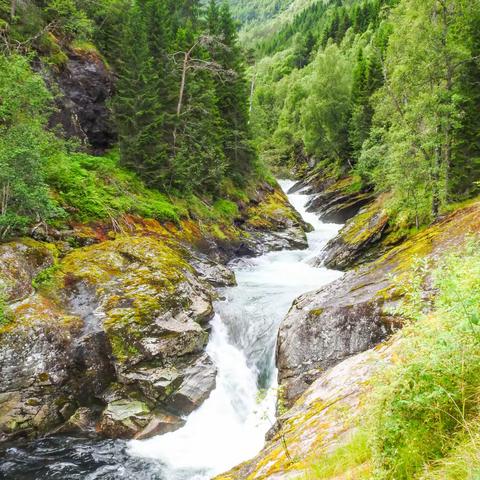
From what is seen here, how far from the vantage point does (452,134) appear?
17078 millimetres

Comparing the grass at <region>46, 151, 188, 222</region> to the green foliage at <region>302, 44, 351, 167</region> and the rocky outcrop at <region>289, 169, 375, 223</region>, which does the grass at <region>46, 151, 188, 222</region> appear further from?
the green foliage at <region>302, 44, 351, 167</region>

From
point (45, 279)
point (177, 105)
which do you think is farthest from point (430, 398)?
point (177, 105)

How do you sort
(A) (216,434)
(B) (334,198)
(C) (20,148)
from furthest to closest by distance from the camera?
(B) (334,198) → (C) (20,148) → (A) (216,434)

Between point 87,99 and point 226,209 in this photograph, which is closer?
point 87,99

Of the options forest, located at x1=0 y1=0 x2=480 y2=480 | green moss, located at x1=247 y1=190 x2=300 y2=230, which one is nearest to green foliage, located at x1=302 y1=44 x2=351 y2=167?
green moss, located at x1=247 y1=190 x2=300 y2=230

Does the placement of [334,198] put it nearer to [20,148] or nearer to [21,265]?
[20,148]

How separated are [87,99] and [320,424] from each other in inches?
929

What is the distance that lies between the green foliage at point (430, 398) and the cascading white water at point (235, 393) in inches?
92.8

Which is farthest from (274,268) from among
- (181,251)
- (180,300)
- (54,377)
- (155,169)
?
(54,377)

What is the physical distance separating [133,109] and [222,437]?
58.7ft

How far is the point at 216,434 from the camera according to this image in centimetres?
1069

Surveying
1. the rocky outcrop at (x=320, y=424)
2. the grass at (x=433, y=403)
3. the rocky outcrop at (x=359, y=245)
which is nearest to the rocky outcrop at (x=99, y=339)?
the rocky outcrop at (x=320, y=424)

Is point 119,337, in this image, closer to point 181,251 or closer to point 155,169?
point 181,251

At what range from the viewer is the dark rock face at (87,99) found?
843 inches
